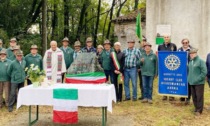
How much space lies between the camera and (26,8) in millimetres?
22672

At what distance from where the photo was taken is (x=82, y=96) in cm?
750

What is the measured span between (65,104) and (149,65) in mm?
4004

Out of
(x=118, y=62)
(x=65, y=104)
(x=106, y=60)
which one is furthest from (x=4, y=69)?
(x=118, y=62)

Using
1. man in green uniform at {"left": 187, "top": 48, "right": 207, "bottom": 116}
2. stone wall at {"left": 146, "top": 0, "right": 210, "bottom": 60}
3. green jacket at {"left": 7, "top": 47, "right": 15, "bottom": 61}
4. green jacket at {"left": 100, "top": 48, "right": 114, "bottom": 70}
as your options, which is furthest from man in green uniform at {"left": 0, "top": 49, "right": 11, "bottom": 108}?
stone wall at {"left": 146, "top": 0, "right": 210, "bottom": 60}

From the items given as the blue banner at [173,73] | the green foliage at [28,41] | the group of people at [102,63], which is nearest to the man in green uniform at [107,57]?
the group of people at [102,63]

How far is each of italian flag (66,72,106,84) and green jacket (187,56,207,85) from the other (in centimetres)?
244

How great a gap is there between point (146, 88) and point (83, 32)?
2287cm

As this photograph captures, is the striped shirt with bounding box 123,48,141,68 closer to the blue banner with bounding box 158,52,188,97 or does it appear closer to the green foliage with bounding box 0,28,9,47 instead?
the blue banner with bounding box 158,52,188,97

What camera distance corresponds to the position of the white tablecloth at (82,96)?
741cm

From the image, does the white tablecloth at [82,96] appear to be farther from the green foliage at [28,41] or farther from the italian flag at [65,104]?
the green foliage at [28,41]

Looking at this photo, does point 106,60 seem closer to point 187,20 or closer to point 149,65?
point 149,65

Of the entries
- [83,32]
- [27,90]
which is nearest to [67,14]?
[83,32]

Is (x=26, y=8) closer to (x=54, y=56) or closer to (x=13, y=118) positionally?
(x=54, y=56)

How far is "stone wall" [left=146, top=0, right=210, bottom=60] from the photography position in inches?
657
